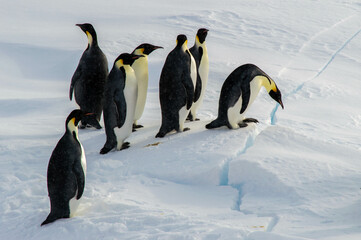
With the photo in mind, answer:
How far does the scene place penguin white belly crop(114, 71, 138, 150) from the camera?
4301mm

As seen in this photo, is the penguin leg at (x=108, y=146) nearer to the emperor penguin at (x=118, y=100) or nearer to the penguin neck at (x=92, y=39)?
the emperor penguin at (x=118, y=100)

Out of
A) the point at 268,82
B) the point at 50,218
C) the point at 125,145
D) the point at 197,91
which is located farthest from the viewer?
the point at 197,91

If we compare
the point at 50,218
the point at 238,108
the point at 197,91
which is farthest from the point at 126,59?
the point at 50,218

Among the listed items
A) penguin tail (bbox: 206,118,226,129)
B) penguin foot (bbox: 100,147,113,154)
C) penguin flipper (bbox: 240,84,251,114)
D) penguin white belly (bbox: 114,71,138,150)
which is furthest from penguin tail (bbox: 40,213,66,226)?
penguin flipper (bbox: 240,84,251,114)

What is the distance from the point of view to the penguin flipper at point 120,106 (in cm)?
427

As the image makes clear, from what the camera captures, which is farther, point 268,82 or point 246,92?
point 268,82

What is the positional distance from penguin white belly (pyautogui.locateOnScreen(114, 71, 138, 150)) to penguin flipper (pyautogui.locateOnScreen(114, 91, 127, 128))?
0.03 m

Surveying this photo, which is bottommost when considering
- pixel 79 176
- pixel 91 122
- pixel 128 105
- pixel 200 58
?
pixel 91 122

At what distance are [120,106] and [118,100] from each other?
0.17ft

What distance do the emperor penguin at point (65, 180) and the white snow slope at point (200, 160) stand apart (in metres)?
0.08

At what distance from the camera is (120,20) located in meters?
10.5

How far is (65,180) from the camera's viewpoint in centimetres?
315

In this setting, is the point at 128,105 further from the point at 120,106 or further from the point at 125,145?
the point at 125,145

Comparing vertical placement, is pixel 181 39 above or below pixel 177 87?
above
